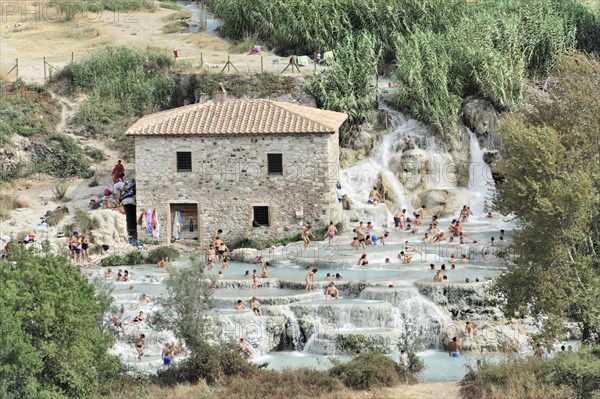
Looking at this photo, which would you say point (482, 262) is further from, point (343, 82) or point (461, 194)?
point (343, 82)

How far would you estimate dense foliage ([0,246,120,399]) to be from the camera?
33.2m

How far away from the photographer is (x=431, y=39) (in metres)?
61.9

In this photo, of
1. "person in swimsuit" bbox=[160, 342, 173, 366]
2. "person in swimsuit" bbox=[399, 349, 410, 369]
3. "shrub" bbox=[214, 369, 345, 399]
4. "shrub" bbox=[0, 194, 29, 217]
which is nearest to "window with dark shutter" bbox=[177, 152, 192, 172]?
"shrub" bbox=[0, 194, 29, 217]

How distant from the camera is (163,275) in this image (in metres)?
47.0

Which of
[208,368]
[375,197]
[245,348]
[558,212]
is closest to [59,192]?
[375,197]

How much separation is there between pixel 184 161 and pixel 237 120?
8.45 feet

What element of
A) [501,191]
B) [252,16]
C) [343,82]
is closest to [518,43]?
[343,82]

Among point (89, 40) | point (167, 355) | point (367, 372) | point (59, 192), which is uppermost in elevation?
point (89, 40)

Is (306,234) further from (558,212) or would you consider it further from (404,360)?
(558,212)

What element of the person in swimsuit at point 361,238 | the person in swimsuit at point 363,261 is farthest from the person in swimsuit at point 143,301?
the person in swimsuit at point 361,238

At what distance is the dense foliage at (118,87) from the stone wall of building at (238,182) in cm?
755

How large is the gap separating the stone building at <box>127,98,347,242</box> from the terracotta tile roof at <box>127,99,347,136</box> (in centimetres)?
4

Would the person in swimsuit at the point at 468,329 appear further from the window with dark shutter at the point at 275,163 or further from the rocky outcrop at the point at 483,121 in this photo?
the rocky outcrop at the point at 483,121

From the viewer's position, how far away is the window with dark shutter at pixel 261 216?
2032 inches
